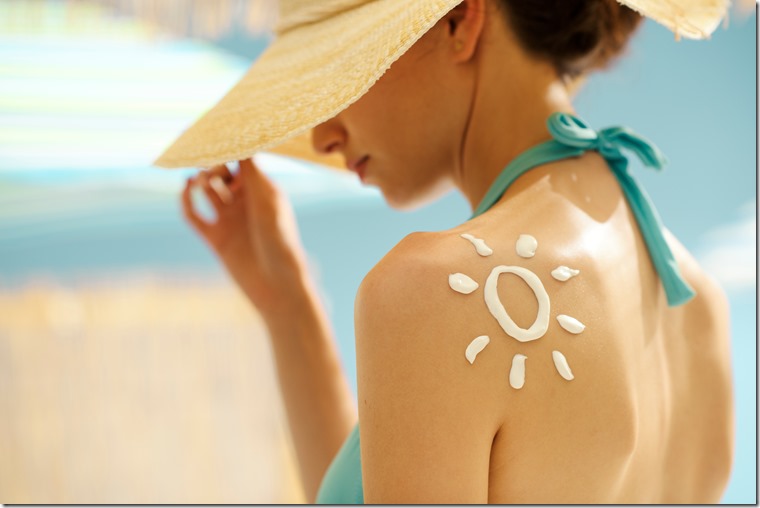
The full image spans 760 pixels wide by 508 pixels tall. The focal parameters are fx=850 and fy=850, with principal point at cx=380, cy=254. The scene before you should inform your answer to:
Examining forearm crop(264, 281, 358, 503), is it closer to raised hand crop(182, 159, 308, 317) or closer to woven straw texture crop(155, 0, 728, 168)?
raised hand crop(182, 159, 308, 317)

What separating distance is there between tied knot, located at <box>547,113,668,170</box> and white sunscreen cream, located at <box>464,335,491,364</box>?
0.26 metres

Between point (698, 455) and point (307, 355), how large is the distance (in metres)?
0.54

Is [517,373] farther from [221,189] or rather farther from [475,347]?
[221,189]

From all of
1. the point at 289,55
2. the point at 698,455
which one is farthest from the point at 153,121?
the point at 698,455

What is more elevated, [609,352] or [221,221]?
[221,221]

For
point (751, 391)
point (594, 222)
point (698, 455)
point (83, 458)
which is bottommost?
point (751, 391)

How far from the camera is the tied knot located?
751mm

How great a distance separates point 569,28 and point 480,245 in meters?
0.34

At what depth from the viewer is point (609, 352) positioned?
648 millimetres

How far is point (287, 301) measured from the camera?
3.95 ft

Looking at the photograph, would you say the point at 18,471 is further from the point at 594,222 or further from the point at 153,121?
the point at 594,222

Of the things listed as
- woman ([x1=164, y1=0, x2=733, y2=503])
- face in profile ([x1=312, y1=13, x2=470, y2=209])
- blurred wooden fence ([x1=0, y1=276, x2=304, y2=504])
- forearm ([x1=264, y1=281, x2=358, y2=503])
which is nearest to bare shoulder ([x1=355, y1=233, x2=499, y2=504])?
woman ([x1=164, y1=0, x2=733, y2=503])

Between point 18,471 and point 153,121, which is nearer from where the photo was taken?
point 18,471

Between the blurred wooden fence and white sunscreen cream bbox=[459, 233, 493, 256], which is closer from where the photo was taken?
white sunscreen cream bbox=[459, 233, 493, 256]
